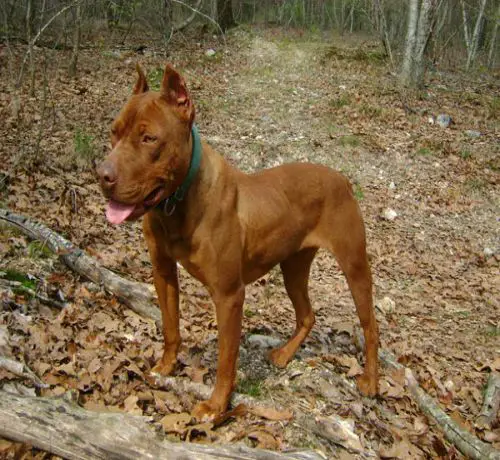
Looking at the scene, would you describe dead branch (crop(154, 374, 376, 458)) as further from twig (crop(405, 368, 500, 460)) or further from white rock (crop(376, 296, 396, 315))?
white rock (crop(376, 296, 396, 315))

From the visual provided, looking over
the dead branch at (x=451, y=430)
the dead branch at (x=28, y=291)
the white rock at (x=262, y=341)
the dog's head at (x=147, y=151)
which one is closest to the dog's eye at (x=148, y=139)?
the dog's head at (x=147, y=151)

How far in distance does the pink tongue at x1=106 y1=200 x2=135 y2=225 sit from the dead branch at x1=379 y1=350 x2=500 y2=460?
3.16 meters

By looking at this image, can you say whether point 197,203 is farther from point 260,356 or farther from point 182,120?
point 260,356

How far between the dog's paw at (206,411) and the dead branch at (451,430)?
1982mm

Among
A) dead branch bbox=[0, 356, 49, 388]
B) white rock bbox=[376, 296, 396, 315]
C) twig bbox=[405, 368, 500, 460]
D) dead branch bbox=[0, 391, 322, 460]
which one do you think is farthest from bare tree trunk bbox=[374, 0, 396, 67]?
dead branch bbox=[0, 391, 322, 460]

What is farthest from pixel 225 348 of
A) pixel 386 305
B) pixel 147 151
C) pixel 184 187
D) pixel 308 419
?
pixel 386 305

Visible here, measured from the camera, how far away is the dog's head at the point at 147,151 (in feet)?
9.74

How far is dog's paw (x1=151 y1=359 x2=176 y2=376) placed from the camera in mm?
4062

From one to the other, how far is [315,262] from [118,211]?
5.06 metres

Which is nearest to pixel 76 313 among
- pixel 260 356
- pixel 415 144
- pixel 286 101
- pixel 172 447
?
pixel 260 356

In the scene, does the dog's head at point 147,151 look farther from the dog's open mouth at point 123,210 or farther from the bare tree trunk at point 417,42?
the bare tree trunk at point 417,42

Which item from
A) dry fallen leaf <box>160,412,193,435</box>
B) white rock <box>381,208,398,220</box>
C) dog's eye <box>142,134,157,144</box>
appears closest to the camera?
dog's eye <box>142,134,157,144</box>

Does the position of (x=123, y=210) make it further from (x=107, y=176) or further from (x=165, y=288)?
(x=165, y=288)

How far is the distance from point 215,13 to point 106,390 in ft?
65.3
